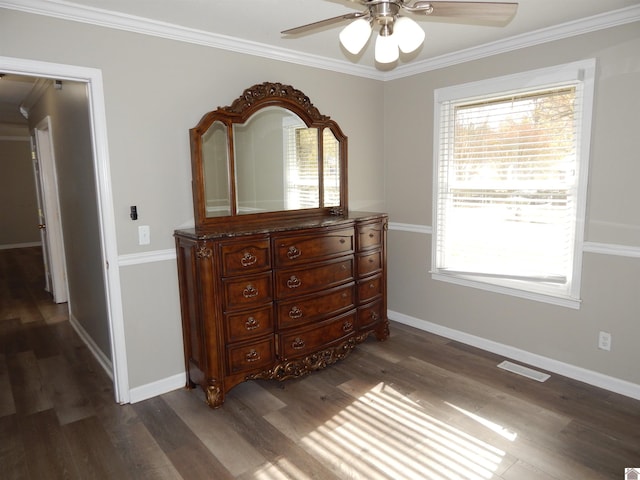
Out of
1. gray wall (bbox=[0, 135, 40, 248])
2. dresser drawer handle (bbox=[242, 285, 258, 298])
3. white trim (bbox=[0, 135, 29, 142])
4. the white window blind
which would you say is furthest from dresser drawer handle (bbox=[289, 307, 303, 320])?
white trim (bbox=[0, 135, 29, 142])

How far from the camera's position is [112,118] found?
254 cm

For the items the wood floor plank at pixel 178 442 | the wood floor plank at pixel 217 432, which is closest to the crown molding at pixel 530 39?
the wood floor plank at pixel 217 432

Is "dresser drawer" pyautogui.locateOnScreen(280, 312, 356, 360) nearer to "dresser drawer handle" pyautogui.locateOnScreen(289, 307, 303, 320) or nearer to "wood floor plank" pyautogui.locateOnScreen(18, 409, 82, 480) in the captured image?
"dresser drawer handle" pyautogui.locateOnScreen(289, 307, 303, 320)

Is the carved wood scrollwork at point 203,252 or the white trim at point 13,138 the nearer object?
A: the carved wood scrollwork at point 203,252

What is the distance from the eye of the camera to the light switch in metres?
2.71

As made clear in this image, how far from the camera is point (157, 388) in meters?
2.87

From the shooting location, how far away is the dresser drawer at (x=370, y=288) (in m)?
3.41

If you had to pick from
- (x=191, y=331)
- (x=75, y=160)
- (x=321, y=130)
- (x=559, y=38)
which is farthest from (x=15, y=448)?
(x=559, y=38)

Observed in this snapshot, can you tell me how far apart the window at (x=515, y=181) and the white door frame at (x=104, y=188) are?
2579 mm

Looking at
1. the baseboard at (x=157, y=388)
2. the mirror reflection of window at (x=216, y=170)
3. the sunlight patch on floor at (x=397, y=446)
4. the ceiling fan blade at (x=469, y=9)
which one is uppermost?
the ceiling fan blade at (x=469, y=9)

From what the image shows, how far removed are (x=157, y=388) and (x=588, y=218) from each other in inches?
123

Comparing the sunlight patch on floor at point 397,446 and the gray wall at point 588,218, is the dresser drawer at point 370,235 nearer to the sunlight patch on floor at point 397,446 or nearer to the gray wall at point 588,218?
the gray wall at point 588,218

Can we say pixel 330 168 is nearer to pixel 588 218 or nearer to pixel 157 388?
pixel 588 218

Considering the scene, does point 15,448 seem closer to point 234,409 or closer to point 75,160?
point 234,409
